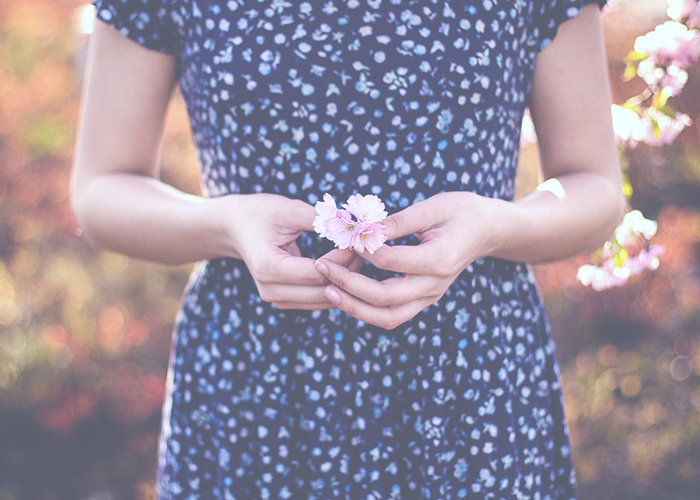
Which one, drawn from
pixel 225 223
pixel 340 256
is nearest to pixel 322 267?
pixel 340 256

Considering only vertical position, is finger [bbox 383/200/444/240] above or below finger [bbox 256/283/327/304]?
above

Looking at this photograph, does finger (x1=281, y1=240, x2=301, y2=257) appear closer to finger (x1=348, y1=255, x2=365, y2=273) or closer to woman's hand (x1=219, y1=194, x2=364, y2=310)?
woman's hand (x1=219, y1=194, x2=364, y2=310)

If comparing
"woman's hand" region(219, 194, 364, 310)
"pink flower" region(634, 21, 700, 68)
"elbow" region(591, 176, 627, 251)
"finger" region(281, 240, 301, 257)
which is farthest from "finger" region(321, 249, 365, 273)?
"pink flower" region(634, 21, 700, 68)

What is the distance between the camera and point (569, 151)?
45.2 inches

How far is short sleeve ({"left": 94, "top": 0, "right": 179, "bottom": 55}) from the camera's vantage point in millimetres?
1062

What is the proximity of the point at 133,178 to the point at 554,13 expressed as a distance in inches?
36.8

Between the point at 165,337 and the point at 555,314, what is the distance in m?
2.63

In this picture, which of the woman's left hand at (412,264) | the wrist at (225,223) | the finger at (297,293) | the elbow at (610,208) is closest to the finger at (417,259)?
the woman's left hand at (412,264)

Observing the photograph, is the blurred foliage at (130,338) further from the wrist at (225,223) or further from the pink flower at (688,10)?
the pink flower at (688,10)

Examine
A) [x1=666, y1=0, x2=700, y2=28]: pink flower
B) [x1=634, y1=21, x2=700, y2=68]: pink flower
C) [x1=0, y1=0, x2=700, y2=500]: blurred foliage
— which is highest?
[x1=666, y1=0, x2=700, y2=28]: pink flower

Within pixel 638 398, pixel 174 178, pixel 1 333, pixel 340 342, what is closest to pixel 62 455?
pixel 1 333

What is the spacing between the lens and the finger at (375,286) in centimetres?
83

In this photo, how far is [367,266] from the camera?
104 cm

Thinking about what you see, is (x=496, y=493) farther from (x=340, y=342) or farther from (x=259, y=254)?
(x=259, y=254)
